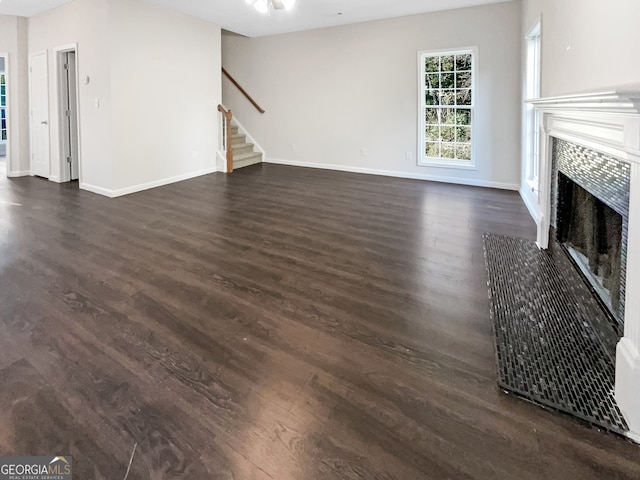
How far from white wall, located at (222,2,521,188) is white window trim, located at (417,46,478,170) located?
7cm

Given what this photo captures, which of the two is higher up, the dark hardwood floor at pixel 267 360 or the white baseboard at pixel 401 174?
the white baseboard at pixel 401 174

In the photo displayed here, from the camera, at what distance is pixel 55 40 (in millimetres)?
5965

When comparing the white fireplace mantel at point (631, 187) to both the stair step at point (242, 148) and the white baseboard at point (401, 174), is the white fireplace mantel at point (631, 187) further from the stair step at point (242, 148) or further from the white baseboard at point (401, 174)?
the stair step at point (242, 148)

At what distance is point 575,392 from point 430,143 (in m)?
5.57

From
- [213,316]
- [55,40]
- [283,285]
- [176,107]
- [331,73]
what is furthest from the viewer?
[331,73]

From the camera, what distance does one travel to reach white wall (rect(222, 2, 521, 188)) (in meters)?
5.83

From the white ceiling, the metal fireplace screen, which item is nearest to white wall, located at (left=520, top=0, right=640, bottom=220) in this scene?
the metal fireplace screen

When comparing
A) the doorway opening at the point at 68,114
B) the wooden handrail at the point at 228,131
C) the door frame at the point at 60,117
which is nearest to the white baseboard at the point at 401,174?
the wooden handrail at the point at 228,131

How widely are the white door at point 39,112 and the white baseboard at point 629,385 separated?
778 cm

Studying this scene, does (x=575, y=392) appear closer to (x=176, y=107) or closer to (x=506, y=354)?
(x=506, y=354)

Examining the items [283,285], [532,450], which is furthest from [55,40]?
[532,450]

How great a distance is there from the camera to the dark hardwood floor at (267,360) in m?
1.38

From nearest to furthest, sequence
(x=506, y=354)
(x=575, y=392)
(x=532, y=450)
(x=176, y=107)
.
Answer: (x=532, y=450) → (x=575, y=392) → (x=506, y=354) → (x=176, y=107)

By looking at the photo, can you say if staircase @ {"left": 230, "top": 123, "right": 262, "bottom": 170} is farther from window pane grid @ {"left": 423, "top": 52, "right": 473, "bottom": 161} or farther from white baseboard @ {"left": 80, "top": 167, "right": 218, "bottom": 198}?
window pane grid @ {"left": 423, "top": 52, "right": 473, "bottom": 161}
